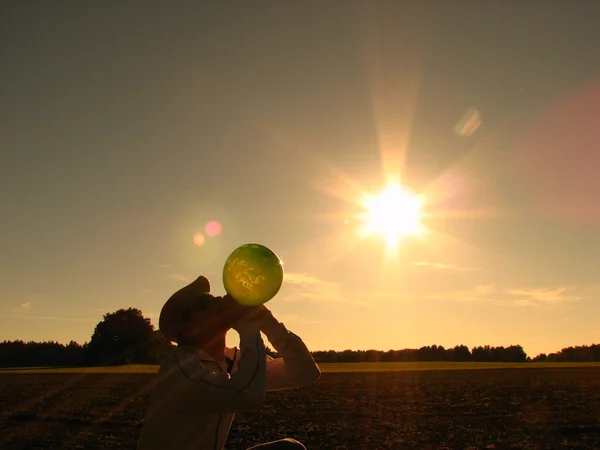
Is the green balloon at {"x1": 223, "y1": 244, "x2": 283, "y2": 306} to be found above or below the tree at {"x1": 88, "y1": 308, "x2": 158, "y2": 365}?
below

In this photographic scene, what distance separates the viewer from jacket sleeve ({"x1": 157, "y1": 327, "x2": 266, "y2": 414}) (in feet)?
9.91

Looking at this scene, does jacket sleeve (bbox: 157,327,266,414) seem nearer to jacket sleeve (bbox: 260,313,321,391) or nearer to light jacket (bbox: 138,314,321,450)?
light jacket (bbox: 138,314,321,450)

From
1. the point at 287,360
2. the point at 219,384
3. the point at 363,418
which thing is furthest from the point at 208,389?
the point at 363,418

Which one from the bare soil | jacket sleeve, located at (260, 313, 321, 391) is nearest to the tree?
the bare soil

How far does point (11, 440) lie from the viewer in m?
11.8

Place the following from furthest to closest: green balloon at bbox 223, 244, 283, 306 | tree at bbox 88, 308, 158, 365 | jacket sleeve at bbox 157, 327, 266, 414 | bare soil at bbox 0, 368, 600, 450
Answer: tree at bbox 88, 308, 158, 365 → bare soil at bbox 0, 368, 600, 450 → green balloon at bbox 223, 244, 283, 306 → jacket sleeve at bbox 157, 327, 266, 414

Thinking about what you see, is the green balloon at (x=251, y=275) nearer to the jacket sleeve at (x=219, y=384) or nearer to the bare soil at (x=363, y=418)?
the jacket sleeve at (x=219, y=384)

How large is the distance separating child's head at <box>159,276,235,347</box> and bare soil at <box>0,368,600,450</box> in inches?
336

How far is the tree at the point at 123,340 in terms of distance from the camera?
212 ft

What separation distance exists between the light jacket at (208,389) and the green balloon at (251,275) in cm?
17

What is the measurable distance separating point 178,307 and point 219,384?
568 millimetres

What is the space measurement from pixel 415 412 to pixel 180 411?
13.2 metres

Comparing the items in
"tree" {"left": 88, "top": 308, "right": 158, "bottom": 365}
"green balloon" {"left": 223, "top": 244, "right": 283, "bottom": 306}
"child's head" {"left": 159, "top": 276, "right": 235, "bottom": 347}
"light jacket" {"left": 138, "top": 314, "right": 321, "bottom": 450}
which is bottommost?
"light jacket" {"left": 138, "top": 314, "right": 321, "bottom": 450}

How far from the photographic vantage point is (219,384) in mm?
3027
